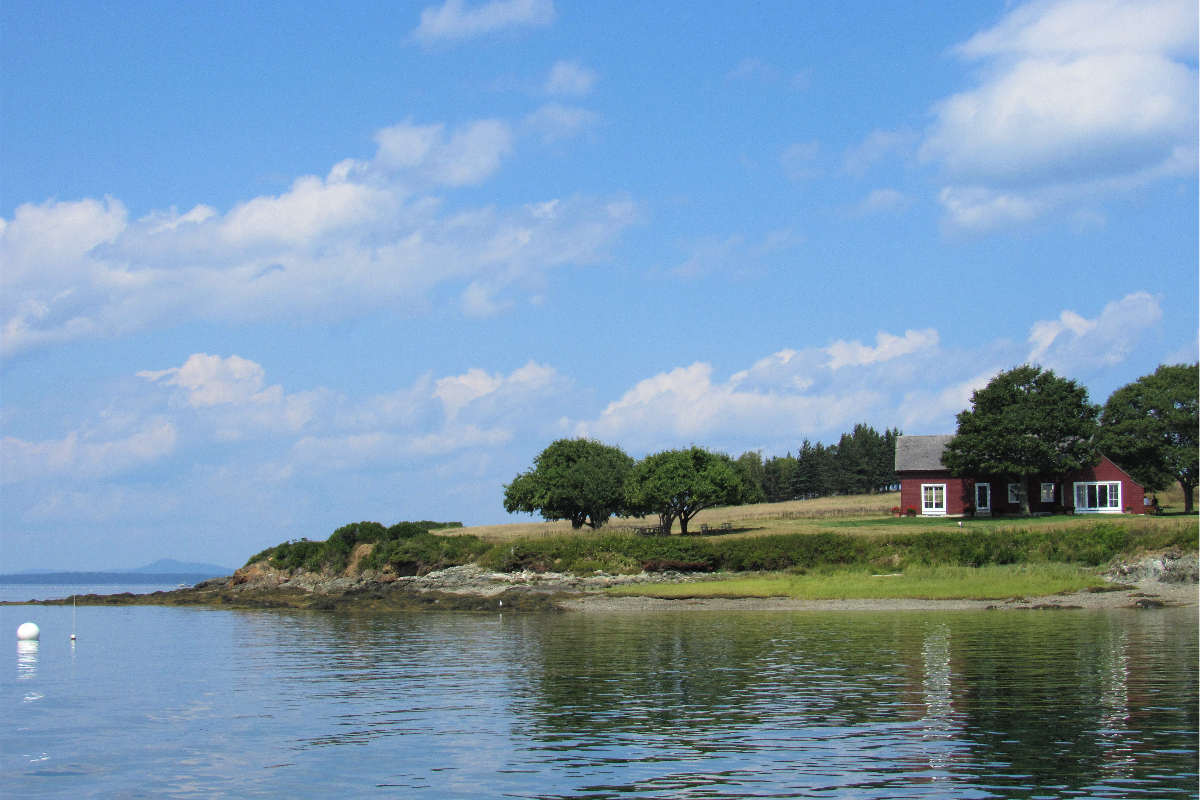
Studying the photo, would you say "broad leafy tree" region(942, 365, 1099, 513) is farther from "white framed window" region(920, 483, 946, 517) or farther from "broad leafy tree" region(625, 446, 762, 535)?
"broad leafy tree" region(625, 446, 762, 535)

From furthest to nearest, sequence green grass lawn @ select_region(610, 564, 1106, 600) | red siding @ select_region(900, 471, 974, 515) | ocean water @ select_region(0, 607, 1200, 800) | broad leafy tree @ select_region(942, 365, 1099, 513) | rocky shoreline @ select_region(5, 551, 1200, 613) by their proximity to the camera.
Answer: red siding @ select_region(900, 471, 974, 515), broad leafy tree @ select_region(942, 365, 1099, 513), green grass lawn @ select_region(610, 564, 1106, 600), rocky shoreline @ select_region(5, 551, 1200, 613), ocean water @ select_region(0, 607, 1200, 800)

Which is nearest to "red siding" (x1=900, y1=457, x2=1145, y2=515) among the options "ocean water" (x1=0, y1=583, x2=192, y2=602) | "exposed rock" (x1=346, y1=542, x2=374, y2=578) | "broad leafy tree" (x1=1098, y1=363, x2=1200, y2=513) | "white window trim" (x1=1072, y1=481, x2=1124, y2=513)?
"white window trim" (x1=1072, y1=481, x2=1124, y2=513)

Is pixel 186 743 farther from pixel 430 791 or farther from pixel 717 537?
pixel 717 537

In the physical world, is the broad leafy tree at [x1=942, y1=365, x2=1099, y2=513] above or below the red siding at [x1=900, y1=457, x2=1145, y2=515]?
above

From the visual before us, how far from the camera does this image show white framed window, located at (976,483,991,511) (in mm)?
78688

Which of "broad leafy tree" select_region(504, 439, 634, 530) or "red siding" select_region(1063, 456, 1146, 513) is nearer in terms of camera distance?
"red siding" select_region(1063, 456, 1146, 513)

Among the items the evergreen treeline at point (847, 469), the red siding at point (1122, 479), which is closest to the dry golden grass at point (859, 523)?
the red siding at point (1122, 479)

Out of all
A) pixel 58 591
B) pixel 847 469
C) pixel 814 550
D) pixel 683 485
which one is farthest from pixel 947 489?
pixel 58 591

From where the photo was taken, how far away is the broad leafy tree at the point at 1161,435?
3061 inches

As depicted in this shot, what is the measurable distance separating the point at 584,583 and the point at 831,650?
34.2 meters

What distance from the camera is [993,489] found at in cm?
7869

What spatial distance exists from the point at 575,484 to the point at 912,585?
39.9 meters

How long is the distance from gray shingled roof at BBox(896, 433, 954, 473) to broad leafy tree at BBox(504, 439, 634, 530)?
78.2ft

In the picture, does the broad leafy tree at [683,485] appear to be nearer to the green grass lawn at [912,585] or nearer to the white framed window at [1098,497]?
the green grass lawn at [912,585]
